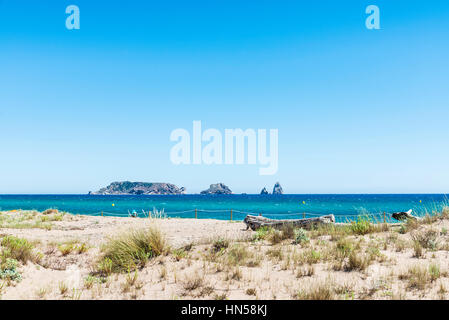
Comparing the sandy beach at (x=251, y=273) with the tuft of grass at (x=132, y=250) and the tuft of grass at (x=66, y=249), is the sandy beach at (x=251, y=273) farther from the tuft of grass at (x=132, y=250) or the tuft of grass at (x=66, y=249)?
the tuft of grass at (x=132, y=250)

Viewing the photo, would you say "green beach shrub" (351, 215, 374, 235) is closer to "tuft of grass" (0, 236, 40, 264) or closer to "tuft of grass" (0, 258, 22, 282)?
"tuft of grass" (0, 236, 40, 264)

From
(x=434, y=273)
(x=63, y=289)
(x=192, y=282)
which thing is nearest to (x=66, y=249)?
(x=63, y=289)

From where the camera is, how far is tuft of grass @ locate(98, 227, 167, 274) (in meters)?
→ 7.74

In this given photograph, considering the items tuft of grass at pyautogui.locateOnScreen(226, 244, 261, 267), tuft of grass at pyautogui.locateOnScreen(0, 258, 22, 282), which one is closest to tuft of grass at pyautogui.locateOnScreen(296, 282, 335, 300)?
tuft of grass at pyautogui.locateOnScreen(226, 244, 261, 267)

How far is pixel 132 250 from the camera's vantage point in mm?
8148

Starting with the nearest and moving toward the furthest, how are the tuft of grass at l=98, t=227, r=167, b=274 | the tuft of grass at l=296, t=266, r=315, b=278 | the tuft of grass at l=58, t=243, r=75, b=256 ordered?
the tuft of grass at l=296, t=266, r=315, b=278, the tuft of grass at l=98, t=227, r=167, b=274, the tuft of grass at l=58, t=243, r=75, b=256

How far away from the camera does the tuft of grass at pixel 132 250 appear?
7.74 m

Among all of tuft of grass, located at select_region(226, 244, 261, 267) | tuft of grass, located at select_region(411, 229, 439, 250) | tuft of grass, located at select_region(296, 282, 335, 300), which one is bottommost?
tuft of grass, located at select_region(226, 244, 261, 267)

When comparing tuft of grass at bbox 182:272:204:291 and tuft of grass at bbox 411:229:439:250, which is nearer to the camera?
tuft of grass at bbox 182:272:204:291

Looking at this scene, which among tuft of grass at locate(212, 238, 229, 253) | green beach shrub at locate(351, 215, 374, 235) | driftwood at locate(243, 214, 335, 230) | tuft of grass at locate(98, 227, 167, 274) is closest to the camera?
tuft of grass at locate(98, 227, 167, 274)

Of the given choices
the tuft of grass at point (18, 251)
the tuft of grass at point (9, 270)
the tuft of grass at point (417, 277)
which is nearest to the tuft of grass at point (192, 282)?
the tuft of grass at point (9, 270)
